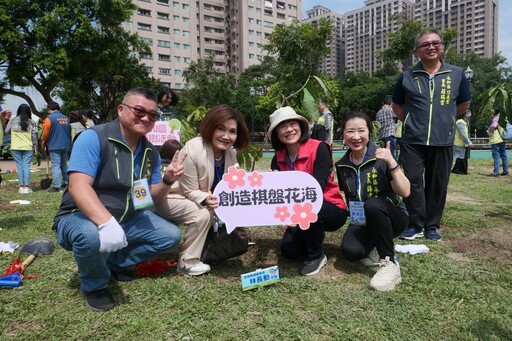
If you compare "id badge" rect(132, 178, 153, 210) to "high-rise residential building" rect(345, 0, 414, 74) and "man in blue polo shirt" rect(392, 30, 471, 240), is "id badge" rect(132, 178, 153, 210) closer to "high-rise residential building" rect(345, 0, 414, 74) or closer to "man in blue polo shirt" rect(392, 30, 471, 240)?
"man in blue polo shirt" rect(392, 30, 471, 240)

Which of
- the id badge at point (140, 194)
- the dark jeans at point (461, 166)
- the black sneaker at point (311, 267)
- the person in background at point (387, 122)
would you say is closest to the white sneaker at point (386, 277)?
the black sneaker at point (311, 267)

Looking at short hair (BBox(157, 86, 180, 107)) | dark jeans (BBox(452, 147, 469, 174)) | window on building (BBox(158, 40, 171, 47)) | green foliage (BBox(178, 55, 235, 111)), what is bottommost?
dark jeans (BBox(452, 147, 469, 174))

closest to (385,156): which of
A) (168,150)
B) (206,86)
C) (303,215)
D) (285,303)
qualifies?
(303,215)

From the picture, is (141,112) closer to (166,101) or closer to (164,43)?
(166,101)

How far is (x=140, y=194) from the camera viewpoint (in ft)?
7.38

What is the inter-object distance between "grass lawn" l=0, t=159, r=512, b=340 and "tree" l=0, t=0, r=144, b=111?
45.2ft

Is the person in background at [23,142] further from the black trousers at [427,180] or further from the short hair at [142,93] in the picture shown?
the black trousers at [427,180]

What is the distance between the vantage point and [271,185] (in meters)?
2.43

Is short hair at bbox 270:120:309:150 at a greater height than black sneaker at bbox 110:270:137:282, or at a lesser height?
greater

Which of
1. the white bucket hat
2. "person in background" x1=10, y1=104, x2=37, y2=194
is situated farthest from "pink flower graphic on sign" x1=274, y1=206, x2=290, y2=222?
"person in background" x1=10, y1=104, x2=37, y2=194

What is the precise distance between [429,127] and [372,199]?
129cm

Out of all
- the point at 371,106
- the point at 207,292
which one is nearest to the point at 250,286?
the point at 207,292

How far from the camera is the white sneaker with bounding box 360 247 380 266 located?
271cm

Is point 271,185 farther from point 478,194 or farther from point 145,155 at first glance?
point 478,194
